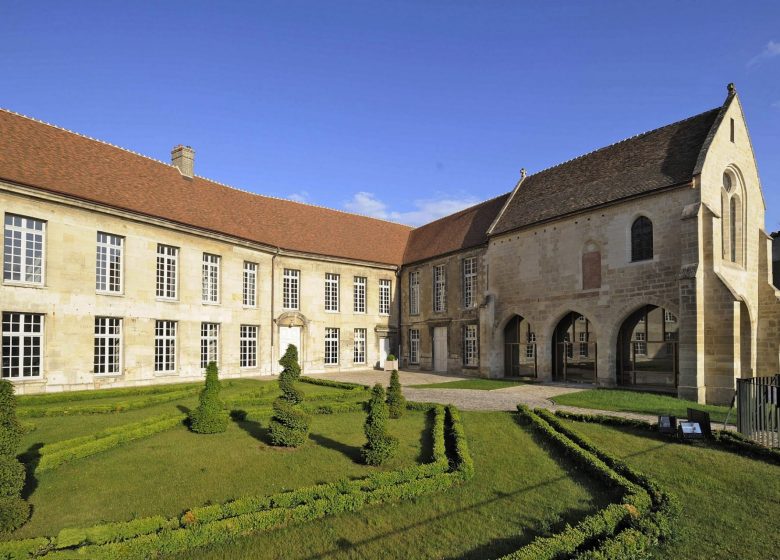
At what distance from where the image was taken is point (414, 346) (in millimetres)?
37188

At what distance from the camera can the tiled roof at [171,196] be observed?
2141 centimetres

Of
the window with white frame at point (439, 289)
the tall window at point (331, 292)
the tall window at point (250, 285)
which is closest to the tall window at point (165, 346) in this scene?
the tall window at point (250, 285)

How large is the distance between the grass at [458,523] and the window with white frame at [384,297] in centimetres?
2715

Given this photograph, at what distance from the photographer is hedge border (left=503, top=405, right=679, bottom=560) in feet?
20.7

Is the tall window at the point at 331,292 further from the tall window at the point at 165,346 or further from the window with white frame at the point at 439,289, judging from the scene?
the tall window at the point at 165,346

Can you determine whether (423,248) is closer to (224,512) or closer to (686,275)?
(686,275)

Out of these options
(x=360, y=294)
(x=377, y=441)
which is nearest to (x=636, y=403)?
(x=377, y=441)

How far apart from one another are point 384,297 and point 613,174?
1883 cm

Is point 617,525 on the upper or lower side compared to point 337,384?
upper

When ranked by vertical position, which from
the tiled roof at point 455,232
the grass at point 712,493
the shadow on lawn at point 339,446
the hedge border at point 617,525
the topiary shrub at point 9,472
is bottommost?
the shadow on lawn at point 339,446

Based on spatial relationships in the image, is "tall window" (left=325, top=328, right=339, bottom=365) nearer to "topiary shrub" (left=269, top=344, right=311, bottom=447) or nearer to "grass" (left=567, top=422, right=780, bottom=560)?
"topiary shrub" (left=269, top=344, right=311, bottom=447)

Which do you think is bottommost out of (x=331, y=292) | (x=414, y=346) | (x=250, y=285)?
(x=414, y=346)

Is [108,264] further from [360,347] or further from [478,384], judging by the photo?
[478,384]

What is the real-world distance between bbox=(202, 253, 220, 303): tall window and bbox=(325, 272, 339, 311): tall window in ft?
27.7
